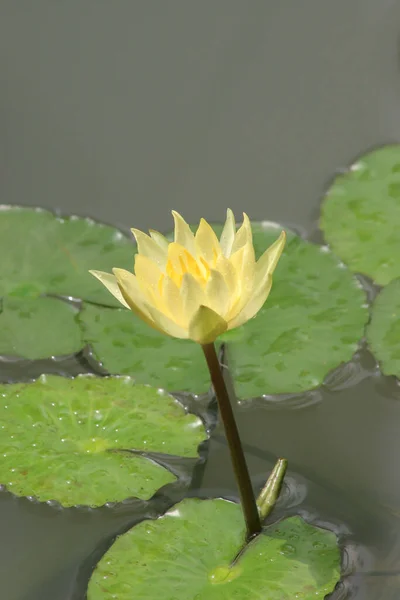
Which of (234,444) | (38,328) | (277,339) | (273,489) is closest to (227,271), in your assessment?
(234,444)

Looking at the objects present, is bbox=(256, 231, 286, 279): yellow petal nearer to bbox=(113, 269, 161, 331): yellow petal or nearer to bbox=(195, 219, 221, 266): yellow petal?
bbox=(195, 219, 221, 266): yellow petal

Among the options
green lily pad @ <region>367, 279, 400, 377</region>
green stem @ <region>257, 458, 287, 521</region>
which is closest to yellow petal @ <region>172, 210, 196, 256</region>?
green stem @ <region>257, 458, 287, 521</region>

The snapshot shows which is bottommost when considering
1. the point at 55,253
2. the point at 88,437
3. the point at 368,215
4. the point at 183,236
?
the point at 88,437

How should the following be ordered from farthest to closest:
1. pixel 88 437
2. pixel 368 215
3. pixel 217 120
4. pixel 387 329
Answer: pixel 217 120 < pixel 368 215 < pixel 387 329 < pixel 88 437

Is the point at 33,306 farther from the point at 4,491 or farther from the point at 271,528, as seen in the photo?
the point at 271,528

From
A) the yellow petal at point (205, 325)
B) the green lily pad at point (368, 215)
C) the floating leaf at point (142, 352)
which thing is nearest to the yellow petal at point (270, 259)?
the yellow petal at point (205, 325)

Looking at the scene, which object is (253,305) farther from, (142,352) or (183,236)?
(142,352)

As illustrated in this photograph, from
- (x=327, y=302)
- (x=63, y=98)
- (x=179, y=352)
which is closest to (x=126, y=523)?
(x=179, y=352)
